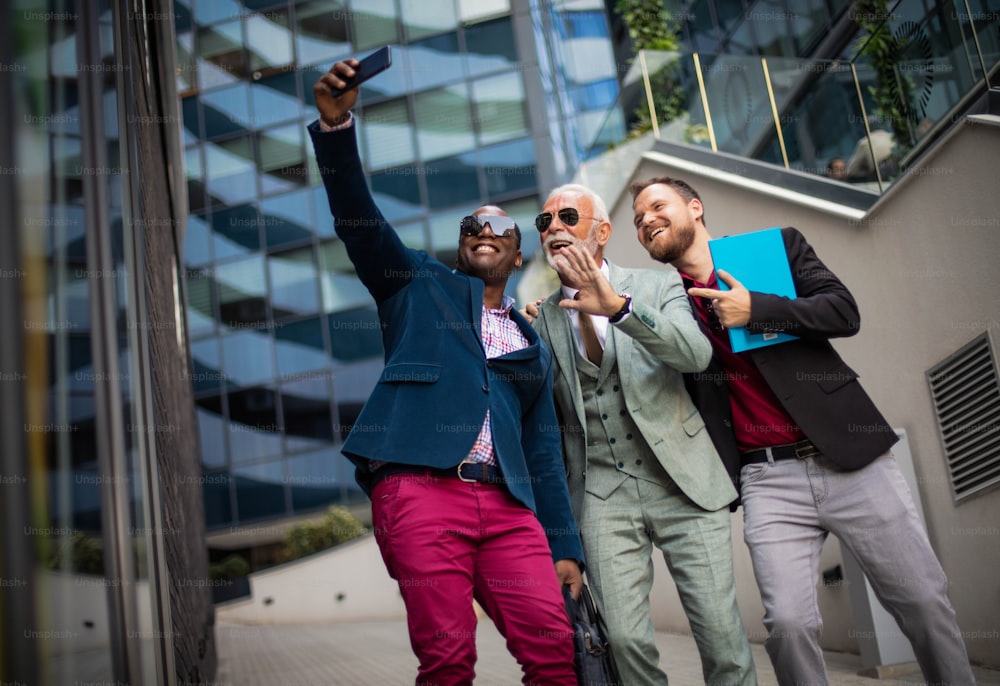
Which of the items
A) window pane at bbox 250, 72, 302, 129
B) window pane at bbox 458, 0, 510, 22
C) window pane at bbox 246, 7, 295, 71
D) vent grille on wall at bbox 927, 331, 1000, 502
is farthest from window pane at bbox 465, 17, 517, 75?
vent grille on wall at bbox 927, 331, 1000, 502

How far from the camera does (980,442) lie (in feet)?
18.2

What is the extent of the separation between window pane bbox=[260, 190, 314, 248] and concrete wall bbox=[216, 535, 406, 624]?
25.7 feet

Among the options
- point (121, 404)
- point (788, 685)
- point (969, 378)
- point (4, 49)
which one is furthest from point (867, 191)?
point (4, 49)

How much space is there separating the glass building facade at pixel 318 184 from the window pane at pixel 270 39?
5cm

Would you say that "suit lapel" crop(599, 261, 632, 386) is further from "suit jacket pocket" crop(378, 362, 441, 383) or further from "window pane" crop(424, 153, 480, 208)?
"window pane" crop(424, 153, 480, 208)

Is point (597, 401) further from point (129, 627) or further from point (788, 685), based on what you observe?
point (129, 627)

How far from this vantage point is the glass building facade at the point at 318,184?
891 inches

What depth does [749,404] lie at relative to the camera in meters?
3.78

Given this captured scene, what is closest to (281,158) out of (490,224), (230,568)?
(230,568)

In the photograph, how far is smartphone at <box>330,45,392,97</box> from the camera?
2.77 metres

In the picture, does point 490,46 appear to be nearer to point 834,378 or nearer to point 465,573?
point 834,378

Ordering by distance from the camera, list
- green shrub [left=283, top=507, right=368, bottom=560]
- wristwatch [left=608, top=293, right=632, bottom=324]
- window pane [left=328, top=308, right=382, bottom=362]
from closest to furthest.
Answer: wristwatch [left=608, top=293, right=632, bottom=324], green shrub [left=283, top=507, right=368, bottom=560], window pane [left=328, top=308, right=382, bottom=362]

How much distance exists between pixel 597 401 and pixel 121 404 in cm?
178

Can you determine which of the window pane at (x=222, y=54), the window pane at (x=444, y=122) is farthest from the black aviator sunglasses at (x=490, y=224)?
the window pane at (x=222, y=54)
